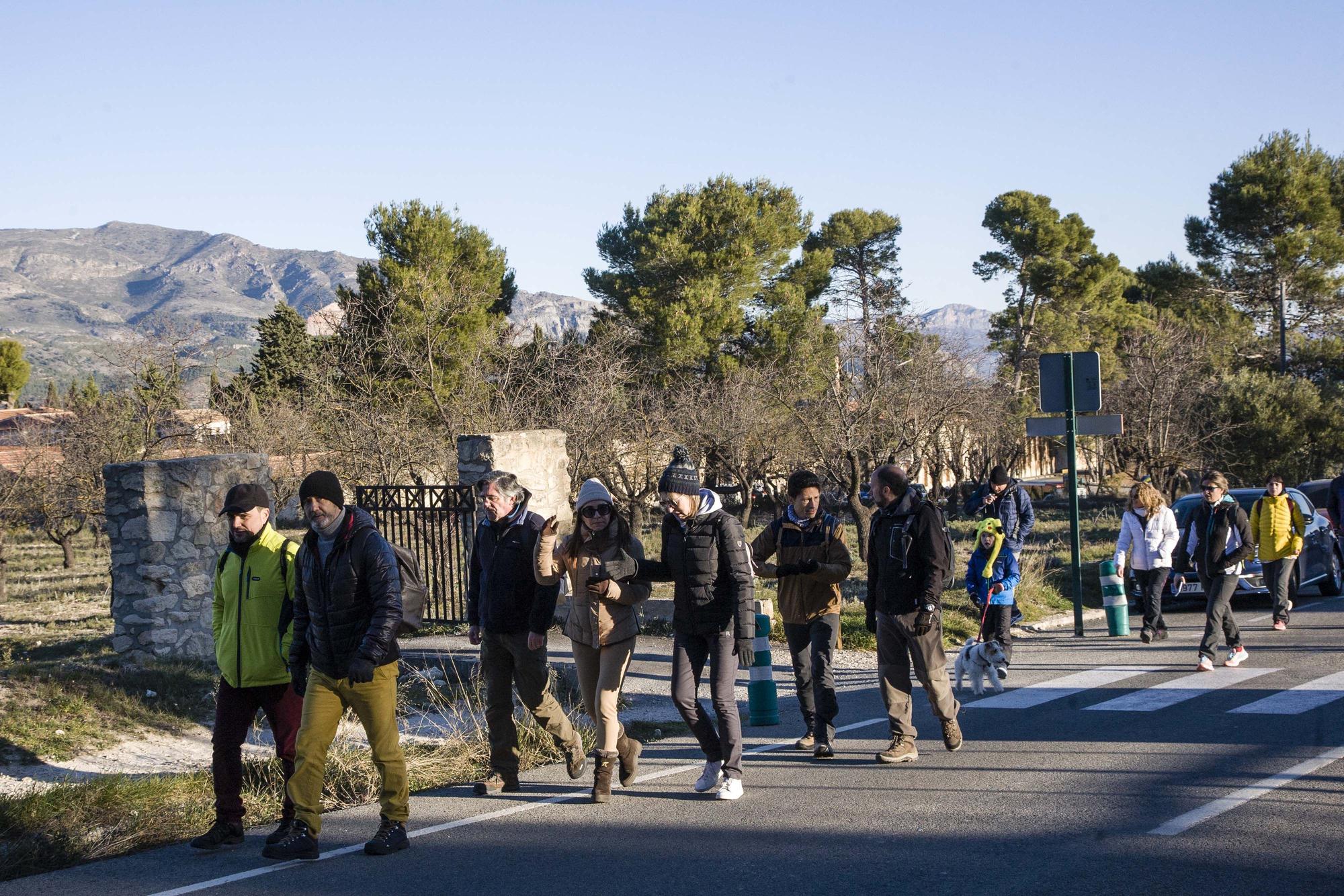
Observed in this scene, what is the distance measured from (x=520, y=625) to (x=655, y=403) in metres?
25.1

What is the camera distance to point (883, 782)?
23.3 feet

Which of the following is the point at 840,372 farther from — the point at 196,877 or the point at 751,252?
the point at 196,877

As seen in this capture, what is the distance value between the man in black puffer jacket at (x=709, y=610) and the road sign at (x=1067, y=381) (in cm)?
786

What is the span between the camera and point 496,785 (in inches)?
286

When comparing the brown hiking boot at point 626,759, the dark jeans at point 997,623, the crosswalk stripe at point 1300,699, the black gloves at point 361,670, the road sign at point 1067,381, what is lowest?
the crosswalk stripe at point 1300,699

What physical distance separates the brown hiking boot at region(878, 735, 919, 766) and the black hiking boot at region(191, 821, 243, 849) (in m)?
3.81

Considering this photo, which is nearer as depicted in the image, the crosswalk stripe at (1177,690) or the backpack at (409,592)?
the backpack at (409,592)

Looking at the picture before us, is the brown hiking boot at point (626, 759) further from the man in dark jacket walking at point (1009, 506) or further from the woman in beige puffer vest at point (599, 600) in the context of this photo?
the man in dark jacket walking at point (1009, 506)

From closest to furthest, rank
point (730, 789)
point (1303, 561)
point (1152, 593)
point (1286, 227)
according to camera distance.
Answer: point (730, 789)
point (1152, 593)
point (1303, 561)
point (1286, 227)

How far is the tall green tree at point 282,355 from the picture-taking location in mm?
29994

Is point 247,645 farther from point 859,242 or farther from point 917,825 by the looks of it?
point 859,242

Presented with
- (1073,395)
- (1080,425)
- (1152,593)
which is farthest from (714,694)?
(1073,395)

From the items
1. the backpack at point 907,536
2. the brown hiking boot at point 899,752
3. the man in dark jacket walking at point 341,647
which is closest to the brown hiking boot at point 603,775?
the man in dark jacket walking at point 341,647

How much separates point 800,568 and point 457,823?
266cm
